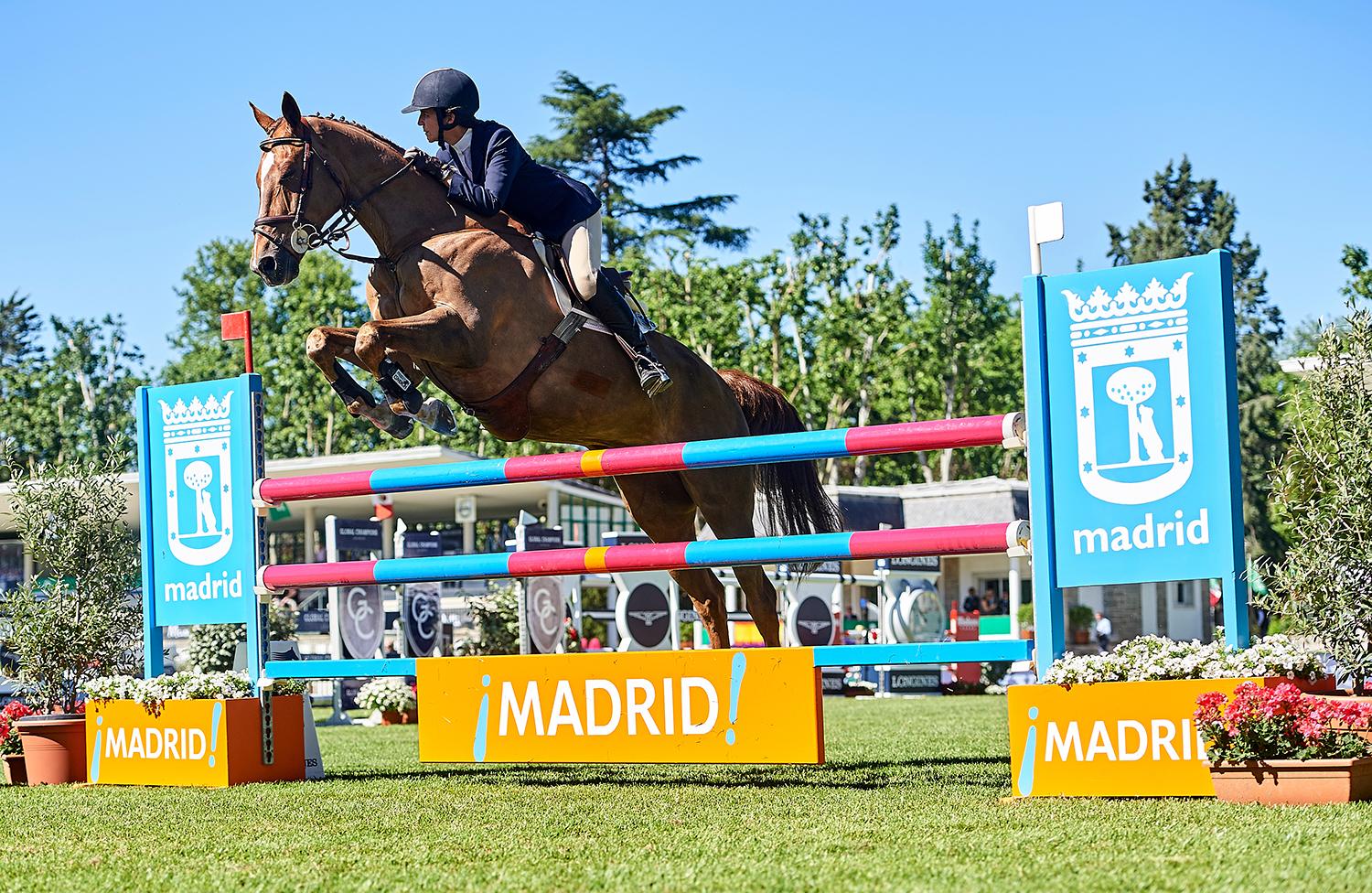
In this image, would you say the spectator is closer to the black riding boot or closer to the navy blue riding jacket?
the black riding boot

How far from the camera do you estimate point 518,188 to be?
18.3 feet

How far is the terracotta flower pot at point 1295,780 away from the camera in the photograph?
3.85 meters

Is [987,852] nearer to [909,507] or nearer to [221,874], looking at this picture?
[221,874]

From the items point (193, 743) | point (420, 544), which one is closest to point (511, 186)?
point (193, 743)

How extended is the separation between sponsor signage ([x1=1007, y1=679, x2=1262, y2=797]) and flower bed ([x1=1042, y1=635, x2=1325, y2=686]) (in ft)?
0.13

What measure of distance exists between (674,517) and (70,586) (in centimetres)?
255

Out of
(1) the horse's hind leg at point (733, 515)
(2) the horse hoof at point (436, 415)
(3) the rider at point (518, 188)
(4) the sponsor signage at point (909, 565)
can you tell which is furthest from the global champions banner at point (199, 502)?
(4) the sponsor signage at point (909, 565)

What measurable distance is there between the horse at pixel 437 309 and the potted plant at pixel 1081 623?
22354 mm

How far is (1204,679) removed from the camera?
4195 mm

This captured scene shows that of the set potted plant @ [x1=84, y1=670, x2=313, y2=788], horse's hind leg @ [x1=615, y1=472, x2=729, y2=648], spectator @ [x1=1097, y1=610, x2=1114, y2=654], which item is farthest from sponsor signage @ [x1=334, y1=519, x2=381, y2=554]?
spectator @ [x1=1097, y1=610, x2=1114, y2=654]

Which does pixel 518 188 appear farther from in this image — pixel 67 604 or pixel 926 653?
pixel 67 604

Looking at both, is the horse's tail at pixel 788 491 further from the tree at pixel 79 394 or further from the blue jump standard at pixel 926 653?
the tree at pixel 79 394

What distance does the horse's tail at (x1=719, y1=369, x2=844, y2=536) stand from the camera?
20.5 ft

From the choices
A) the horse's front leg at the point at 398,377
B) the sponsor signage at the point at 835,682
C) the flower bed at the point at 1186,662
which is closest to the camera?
the flower bed at the point at 1186,662
